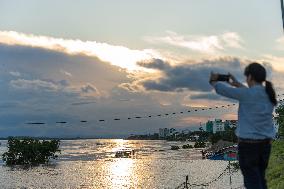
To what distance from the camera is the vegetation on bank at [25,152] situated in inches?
3438

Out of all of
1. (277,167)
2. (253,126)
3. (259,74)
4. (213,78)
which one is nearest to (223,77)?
(213,78)

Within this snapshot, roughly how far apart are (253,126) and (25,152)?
86.3 m

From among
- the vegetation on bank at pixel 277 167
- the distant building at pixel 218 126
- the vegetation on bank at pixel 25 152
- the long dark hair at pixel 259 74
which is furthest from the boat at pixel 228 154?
the distant building at pixel 218 126

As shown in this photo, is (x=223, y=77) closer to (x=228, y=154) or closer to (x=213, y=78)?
(x=213, y=78)

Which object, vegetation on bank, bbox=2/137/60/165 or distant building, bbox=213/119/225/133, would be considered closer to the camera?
vegetation on bank, bbox=2/137/60/165

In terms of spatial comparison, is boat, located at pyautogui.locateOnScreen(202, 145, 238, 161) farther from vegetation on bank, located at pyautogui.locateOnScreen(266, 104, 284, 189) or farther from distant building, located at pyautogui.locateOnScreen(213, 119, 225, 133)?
distant building, located at pyautogui.locateOnScreen(213, 119, 225, 133)

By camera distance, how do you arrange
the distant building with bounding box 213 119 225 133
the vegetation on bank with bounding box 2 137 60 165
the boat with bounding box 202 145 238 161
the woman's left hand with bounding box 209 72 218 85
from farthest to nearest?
1. the distant building with bounding box 213 119 225 133
2. the vegetation on bank with bounding box 2 137 60 165
3. the boat with bounding box 202 145 238 161
4. the woman's left hand with bounding box 209 72 218 85

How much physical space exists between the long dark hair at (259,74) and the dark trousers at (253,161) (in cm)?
50

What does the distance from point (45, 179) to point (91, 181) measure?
7.08 m

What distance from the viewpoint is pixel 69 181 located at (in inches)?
2151

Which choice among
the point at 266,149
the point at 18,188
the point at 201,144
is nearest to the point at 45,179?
the point at 18,188

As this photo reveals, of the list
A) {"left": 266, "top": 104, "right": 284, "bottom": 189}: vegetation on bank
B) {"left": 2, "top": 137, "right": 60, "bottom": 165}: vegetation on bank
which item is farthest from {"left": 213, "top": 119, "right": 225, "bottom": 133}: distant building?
{"left": 266, "top": 104, "right": 284, "bottom": 189}: vegetation on bank

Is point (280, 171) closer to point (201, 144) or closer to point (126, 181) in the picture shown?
point (126, 181)

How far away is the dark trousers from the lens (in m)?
4.82
